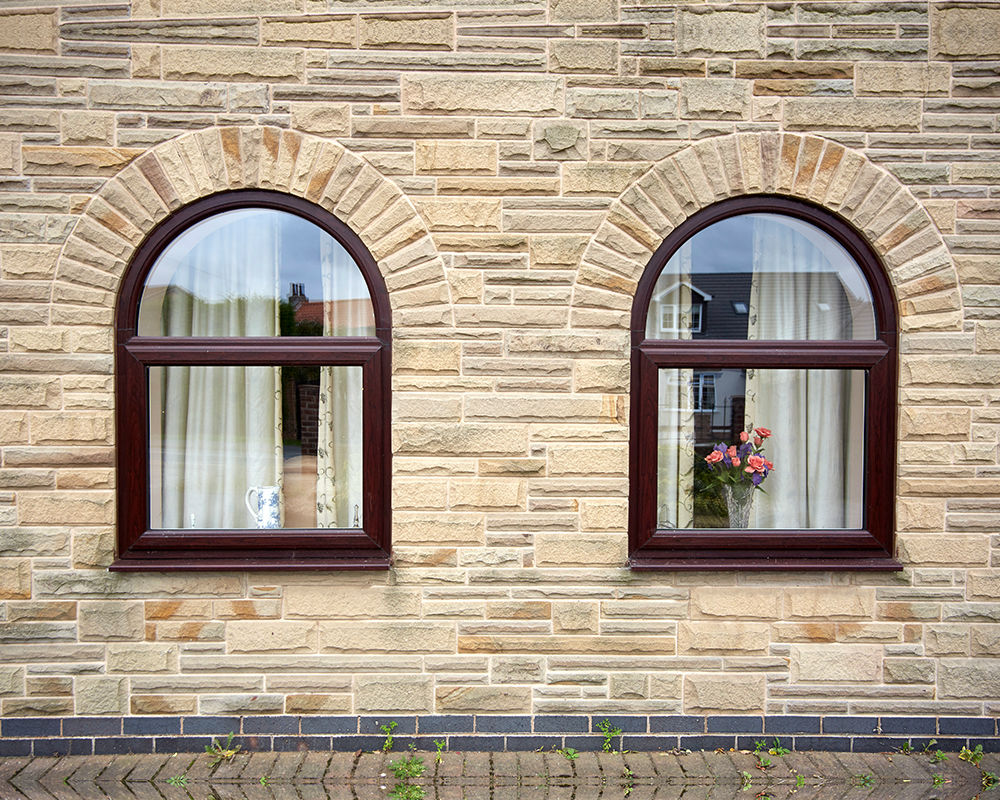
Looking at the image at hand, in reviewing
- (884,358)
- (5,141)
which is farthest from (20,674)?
(884,358)

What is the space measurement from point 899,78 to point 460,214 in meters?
2.42

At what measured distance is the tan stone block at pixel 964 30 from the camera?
3.97m

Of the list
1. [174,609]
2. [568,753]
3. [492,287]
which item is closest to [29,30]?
[492,287]

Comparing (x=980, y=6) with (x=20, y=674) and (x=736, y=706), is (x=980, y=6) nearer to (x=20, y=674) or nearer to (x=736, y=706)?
(x=736, y=706)

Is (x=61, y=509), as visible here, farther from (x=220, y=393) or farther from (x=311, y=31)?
(x=311, y=31)

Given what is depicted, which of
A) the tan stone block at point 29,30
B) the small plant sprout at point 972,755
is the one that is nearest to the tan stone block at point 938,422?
the small plant sprout at point 972,755

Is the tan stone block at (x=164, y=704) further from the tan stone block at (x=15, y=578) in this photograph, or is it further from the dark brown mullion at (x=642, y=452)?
the dark brown mullion at (x=642, y=452)

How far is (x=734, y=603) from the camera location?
4.04m

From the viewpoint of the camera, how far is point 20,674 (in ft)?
12.9

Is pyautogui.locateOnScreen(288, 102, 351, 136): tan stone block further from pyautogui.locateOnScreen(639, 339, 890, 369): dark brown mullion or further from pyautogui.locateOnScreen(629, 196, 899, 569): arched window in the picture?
pyautogui.locateOnScreen(639, 339, 890, 369): dark brown mullion

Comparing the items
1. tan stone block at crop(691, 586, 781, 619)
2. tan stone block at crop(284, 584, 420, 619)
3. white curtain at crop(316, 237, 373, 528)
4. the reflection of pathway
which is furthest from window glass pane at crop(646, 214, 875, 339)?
the reflection of pathway

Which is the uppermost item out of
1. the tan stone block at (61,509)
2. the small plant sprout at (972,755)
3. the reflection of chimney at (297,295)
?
the reflection of chimney at (297,295)

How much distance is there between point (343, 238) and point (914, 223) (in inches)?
118

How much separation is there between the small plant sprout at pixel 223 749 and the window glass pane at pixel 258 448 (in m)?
1.11
